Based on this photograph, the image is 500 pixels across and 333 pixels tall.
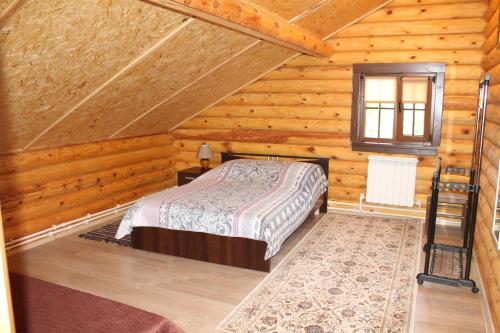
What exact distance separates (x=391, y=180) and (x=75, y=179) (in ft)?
13.1

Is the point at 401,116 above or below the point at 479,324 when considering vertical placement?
above

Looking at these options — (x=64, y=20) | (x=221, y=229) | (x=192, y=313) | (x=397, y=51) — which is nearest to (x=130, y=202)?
(x=221, y=229)

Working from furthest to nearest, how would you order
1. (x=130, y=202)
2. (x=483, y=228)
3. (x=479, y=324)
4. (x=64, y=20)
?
(x=130, y=202)
(x=483, y=228)
(x=479, y=324)
(x=64, y=20)

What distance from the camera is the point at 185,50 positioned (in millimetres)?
3793

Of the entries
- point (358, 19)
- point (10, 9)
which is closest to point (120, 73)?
point (10, 9)

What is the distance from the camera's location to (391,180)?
5312 mm

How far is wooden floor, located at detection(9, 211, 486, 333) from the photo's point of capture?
9.71 ft

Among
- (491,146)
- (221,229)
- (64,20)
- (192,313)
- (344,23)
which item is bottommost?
(192,313)

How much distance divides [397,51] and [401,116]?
83 cm

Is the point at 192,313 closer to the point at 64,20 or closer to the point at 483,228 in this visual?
the point at 64,20

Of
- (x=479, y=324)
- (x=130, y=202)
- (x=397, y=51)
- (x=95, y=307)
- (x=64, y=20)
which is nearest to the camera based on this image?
(x=95, y=307)

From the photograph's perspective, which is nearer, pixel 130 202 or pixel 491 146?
pixel 491 146

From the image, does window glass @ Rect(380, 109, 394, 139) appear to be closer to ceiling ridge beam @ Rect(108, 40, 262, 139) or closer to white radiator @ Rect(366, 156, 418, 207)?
white radiator @ Rect(366, 156, 418, 207)

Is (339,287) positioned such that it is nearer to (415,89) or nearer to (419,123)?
(419,123)
